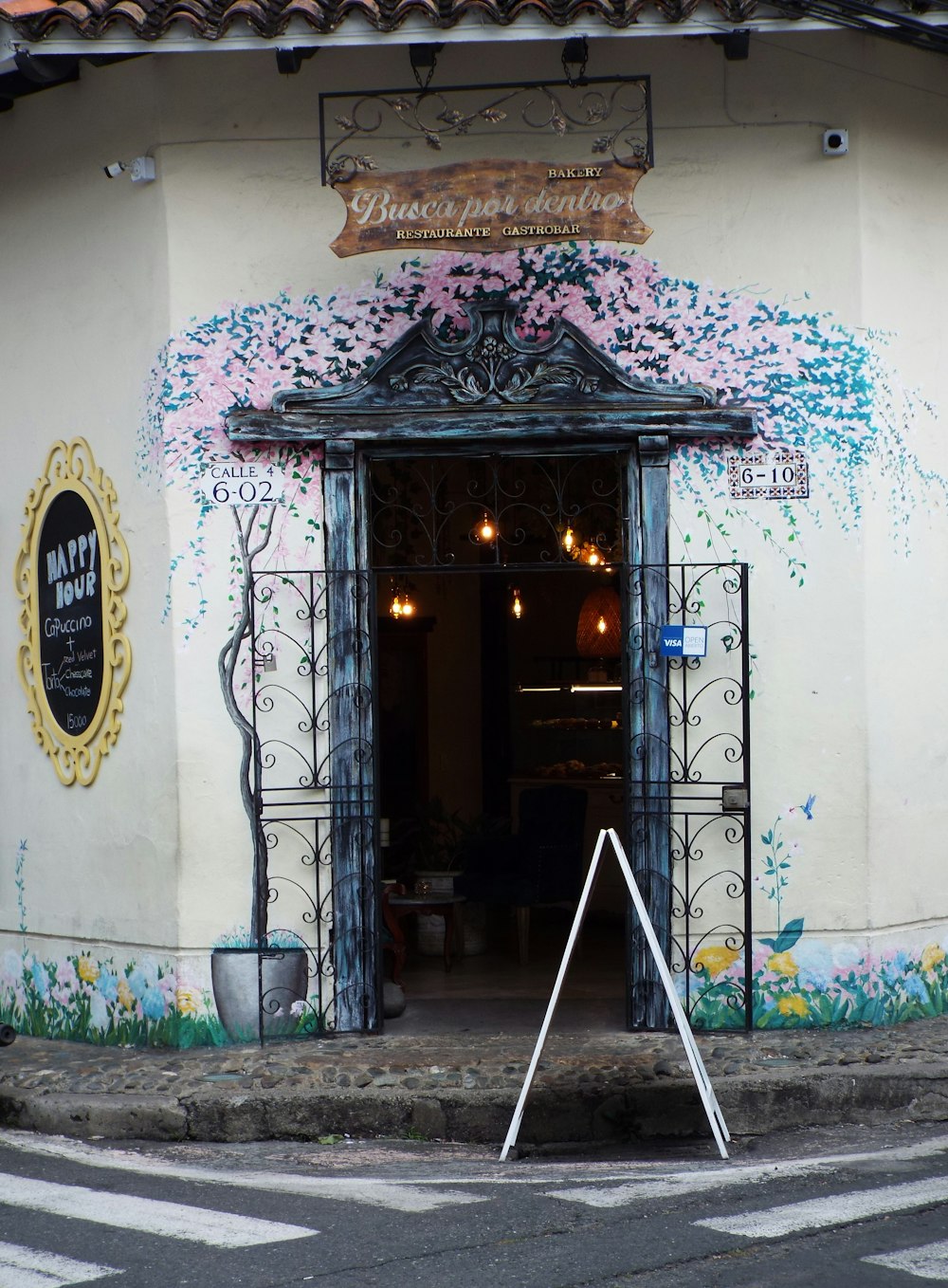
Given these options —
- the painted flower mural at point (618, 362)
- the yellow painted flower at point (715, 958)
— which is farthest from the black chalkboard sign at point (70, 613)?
the yellow painted flower at point (715, 958)

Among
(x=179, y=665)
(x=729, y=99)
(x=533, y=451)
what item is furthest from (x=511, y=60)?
(x=179, y=665)

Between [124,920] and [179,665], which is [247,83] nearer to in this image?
[179,665]

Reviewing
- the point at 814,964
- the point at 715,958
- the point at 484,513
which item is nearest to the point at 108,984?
the point at 715,958

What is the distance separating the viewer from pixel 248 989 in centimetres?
844

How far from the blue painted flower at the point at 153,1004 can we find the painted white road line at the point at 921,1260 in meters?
4.38

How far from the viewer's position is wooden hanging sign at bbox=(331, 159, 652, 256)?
27.9 ft

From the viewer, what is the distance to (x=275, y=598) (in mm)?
8570

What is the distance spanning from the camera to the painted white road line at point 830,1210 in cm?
565

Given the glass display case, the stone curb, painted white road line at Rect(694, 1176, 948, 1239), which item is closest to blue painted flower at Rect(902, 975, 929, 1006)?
the stone curb

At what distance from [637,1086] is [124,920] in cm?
304

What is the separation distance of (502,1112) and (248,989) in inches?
67.6

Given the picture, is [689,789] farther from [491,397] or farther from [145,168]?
[145,168]

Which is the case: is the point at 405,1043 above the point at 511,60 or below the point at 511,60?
below

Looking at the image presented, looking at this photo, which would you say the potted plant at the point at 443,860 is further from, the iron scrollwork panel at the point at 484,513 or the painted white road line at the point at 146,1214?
the painted white road line at the point at 146,1214
